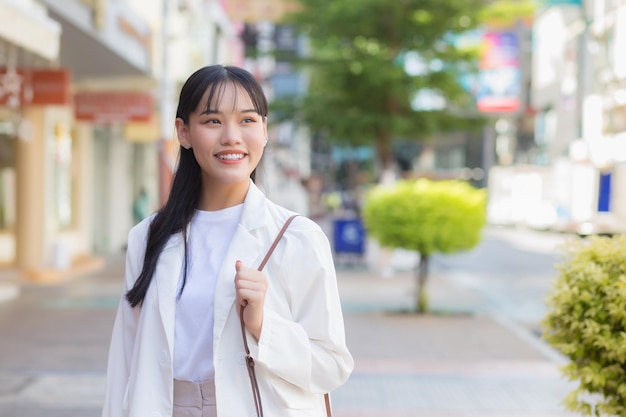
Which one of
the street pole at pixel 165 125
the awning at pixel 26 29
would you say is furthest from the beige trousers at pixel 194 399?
the street pole at pixel 165 125

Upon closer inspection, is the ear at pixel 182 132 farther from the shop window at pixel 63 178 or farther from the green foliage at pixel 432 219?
the shop window at pixel 63 178

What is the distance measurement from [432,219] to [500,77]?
37.2m

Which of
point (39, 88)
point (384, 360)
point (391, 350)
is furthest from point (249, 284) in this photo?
point (39, 88)

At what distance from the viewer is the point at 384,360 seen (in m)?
9.91

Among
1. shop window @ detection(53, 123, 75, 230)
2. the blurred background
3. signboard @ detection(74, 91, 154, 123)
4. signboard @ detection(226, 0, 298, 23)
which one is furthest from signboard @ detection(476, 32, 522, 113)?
signboard @ detection(74, 91, 154, 123)

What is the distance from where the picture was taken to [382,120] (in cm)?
2466

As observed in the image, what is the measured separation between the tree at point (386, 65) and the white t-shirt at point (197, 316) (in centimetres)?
2103

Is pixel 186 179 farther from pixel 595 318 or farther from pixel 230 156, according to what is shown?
pixel 595 318

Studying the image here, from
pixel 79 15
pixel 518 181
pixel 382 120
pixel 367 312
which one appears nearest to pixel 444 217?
pixel 367 312

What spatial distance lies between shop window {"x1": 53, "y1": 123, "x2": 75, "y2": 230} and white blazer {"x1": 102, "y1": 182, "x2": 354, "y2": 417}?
19.1 m

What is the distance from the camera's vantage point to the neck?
2.63 m

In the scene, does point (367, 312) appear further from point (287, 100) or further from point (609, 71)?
point (609, 71)

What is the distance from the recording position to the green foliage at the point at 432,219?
45.7 feet

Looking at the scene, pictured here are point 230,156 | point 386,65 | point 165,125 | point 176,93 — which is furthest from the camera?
point 176,93
